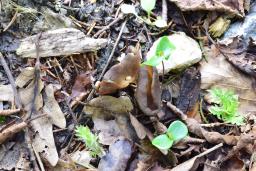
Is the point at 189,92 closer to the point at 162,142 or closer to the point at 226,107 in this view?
the point at 226,107

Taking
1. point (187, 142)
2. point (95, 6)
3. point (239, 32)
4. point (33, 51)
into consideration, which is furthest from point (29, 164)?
point (239, 32)

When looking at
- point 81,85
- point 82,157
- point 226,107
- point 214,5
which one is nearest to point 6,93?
point 81,85

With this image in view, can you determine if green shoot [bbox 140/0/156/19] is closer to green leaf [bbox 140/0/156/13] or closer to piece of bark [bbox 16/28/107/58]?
green leaf [bbox 140/0/156/13]

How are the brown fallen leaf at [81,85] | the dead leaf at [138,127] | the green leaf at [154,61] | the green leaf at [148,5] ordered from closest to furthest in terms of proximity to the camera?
the green leaf at [154,61] → the dead leaf at [138,127] → the brown fallen leaf at [81,85] → the green leaf at [148,5]

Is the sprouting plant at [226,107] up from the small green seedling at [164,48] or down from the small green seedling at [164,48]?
down

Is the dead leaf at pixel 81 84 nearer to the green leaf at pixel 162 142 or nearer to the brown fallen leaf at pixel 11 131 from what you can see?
the brown fallen leaf at pixel 11 131

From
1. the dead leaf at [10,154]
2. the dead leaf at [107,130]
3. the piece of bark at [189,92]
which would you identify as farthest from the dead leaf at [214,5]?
the dead leaf at [10,154]

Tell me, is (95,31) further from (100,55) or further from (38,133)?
(38,133)
